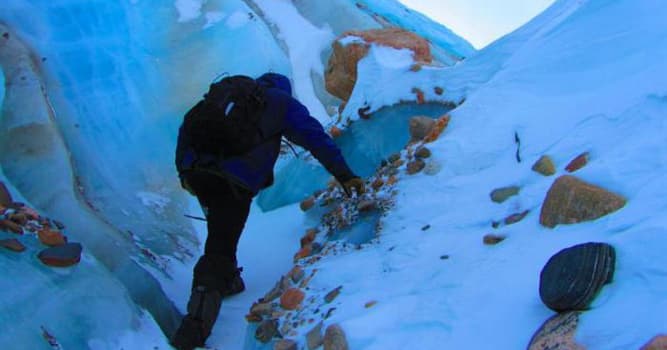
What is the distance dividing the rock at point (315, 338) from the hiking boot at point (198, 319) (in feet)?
1.73

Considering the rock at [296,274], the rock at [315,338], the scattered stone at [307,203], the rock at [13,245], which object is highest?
the rock at [13,245]

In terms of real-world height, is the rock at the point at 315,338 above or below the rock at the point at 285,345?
above

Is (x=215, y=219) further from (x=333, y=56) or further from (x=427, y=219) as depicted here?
(x=333, y=56)

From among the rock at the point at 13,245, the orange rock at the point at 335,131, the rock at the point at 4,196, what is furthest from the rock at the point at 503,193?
the rock at the point at 4,196

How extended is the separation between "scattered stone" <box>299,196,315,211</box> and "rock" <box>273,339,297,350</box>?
5.33 feet

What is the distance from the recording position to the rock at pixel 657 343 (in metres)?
1.48

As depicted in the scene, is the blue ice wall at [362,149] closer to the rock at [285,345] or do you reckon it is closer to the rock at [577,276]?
the rock at [285,345]

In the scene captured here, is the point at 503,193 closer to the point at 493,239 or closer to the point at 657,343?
the point at 493,239

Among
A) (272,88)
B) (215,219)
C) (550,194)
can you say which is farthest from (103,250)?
(550,194)

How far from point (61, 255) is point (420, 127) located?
203 cm

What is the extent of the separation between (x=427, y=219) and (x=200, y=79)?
337cm

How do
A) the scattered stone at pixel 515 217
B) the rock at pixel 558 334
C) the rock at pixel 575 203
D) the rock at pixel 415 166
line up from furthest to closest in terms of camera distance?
the rock at pixel 415 166, the scattered stone at pixel 515 217, the rock at pixel 575 203, the rock at pixel 558 334

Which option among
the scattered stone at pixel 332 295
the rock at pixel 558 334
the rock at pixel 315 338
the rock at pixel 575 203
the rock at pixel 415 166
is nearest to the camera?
the rock at pixel 558 334

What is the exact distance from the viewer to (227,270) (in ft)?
10.7
